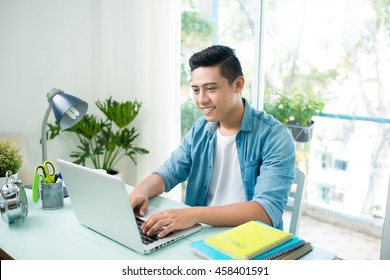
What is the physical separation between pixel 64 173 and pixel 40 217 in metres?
0.23

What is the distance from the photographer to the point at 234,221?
128 cm

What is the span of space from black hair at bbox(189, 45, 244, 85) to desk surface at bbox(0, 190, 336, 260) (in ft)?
1.99

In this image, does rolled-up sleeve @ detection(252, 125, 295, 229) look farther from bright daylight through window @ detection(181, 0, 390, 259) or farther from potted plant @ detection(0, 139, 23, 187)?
bright daylight through window @ detection(181, 0, 390, 259)

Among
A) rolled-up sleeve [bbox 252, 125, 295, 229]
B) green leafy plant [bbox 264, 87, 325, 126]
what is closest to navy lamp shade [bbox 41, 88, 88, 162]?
rolled-up sleeve [bbox 252, 125, 295, 229]

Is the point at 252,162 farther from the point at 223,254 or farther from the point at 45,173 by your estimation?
the point at 45,173

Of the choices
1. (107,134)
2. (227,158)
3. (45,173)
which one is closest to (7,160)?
(45,173)

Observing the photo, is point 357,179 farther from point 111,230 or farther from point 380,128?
point 111,230

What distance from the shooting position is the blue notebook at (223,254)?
3.34 feet

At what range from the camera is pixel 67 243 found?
117 centimetres

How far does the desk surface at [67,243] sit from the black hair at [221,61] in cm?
61

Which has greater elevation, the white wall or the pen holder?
the white wall

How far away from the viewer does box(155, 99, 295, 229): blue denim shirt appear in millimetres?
1403

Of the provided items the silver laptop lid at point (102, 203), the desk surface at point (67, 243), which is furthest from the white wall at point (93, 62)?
the silver laptop lid at point (102, 203)
